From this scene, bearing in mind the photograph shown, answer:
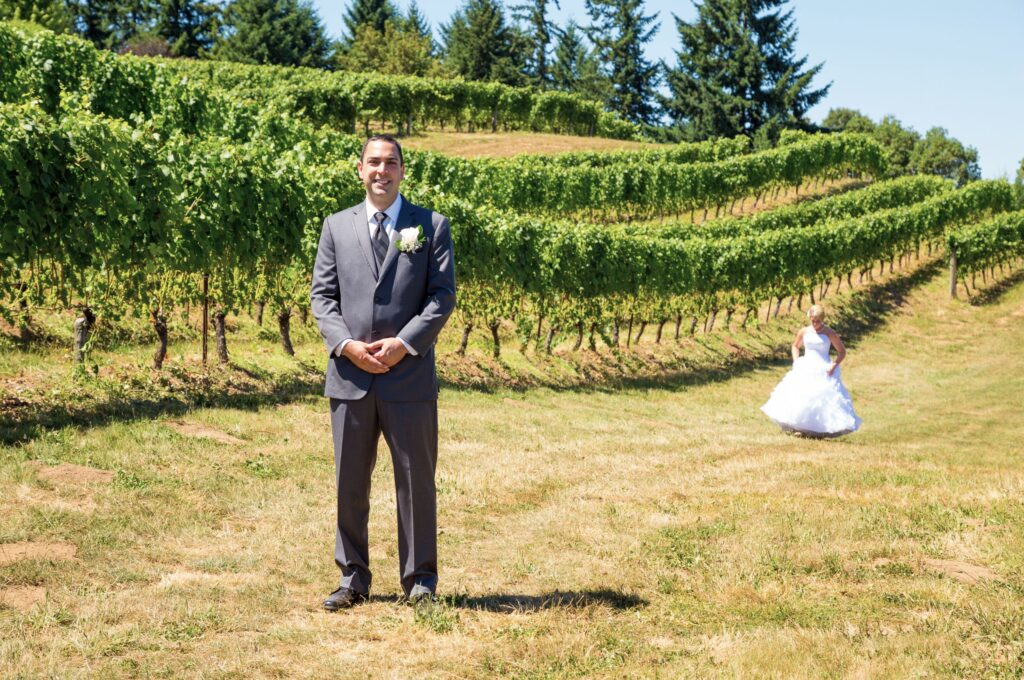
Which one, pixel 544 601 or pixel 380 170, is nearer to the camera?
pixel 380 170

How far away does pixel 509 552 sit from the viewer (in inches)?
267

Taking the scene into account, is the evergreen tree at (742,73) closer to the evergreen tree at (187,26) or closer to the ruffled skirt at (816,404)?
the evergreen tree at (187,26)

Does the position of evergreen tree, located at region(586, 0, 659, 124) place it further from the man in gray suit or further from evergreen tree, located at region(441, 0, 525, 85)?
the man in gray suit

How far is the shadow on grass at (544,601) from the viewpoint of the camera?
537 cm

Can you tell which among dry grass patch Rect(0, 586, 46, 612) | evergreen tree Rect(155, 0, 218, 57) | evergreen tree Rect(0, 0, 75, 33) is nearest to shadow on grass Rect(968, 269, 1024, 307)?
dry grass patch Rect(0, 586, 46, 612)

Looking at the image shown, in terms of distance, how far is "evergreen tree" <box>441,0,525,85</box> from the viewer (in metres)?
81.3

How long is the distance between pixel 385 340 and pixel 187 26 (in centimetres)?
7159

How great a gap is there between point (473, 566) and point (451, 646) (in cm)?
175

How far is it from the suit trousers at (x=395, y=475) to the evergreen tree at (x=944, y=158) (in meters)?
112

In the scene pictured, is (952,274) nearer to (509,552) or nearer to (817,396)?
(817,396)

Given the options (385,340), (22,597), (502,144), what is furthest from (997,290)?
(22,597)

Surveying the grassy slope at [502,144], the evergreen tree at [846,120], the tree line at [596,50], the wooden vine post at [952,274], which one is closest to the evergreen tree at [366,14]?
the tree line at [596,50]

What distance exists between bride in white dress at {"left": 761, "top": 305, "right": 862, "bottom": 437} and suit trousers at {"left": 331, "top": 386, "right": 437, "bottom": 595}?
34.8 feet

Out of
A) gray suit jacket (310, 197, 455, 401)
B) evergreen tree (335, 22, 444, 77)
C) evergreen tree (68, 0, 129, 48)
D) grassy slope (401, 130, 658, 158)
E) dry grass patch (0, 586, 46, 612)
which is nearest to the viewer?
dry grass patch (0, 586, 46, 612)
